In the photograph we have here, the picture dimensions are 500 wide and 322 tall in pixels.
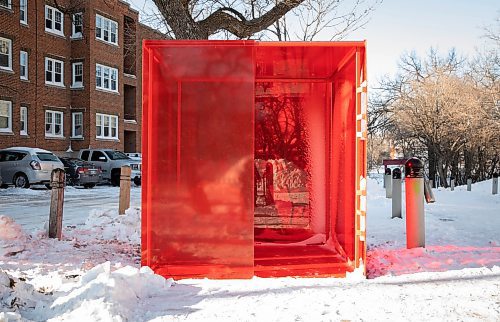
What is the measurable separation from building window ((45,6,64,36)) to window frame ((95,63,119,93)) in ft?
10.3

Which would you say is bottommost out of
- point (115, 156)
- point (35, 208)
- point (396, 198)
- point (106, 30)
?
point (35, 208)

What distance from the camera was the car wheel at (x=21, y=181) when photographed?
2056 centimetres

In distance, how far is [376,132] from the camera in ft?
147

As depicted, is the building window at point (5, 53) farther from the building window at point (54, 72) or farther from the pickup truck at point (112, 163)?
the pickup truck at point (112, 163)

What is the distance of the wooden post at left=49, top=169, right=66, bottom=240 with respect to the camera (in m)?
7.34

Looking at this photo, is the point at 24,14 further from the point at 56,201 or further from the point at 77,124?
the point at 56,201

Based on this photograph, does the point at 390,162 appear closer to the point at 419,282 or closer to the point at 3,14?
the point at 419,282

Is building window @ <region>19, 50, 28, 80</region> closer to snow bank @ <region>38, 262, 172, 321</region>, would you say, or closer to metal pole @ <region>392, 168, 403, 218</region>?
metal pole @ <region>392, 168, 403, 218</region>

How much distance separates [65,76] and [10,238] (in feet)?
89.0

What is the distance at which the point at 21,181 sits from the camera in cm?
2062

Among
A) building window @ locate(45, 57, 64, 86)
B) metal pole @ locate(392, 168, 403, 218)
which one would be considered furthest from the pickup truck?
metal pole @ locate(392, 168, 403, 218)

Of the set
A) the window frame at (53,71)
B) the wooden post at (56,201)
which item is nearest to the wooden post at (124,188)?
the wooden post at (56,201)

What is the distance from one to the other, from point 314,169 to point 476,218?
4874 millimetres

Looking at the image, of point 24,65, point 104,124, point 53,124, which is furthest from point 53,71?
point 104,124
